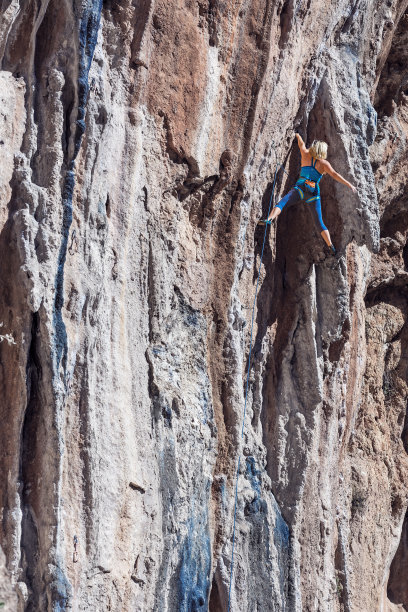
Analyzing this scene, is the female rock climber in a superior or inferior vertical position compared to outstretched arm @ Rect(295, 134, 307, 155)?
inferior

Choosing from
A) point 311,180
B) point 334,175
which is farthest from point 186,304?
point 334,175

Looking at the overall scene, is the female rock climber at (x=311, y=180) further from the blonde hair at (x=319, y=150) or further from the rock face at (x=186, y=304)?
the rock face at (x=186, y=304)

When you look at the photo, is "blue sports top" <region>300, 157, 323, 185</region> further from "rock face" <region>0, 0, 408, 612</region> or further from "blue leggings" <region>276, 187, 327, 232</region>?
"rock face" <region>0, 0, 408, 612</region>

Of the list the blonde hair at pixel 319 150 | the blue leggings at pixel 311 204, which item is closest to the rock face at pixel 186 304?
the blue leggings at pixel 311 204

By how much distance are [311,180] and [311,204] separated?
12.1 inches

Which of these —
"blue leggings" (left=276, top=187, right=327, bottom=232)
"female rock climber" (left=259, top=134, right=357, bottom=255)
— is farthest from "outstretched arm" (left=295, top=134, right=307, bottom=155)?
"blue leggings" (left=276, top=187, right=327, bottom=232)

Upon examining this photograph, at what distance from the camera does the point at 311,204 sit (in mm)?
6777

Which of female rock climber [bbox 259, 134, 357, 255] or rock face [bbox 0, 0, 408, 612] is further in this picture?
female rock climber [bbox 259, 134, 357, 255]

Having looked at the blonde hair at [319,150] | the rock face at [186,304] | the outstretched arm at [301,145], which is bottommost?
the rock face at [186,304]

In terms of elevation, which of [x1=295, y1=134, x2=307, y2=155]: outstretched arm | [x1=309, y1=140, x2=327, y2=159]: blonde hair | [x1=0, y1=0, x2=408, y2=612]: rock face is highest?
[x1=295, y1=134, x2=307, y2=155]: outstretched arm

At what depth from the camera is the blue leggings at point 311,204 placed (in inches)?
256

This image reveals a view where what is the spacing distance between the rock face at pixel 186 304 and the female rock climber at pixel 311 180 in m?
0.22

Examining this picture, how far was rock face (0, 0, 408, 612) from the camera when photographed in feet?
15.7

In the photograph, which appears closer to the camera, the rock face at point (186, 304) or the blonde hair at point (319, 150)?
the rock face at point (186, 304)
